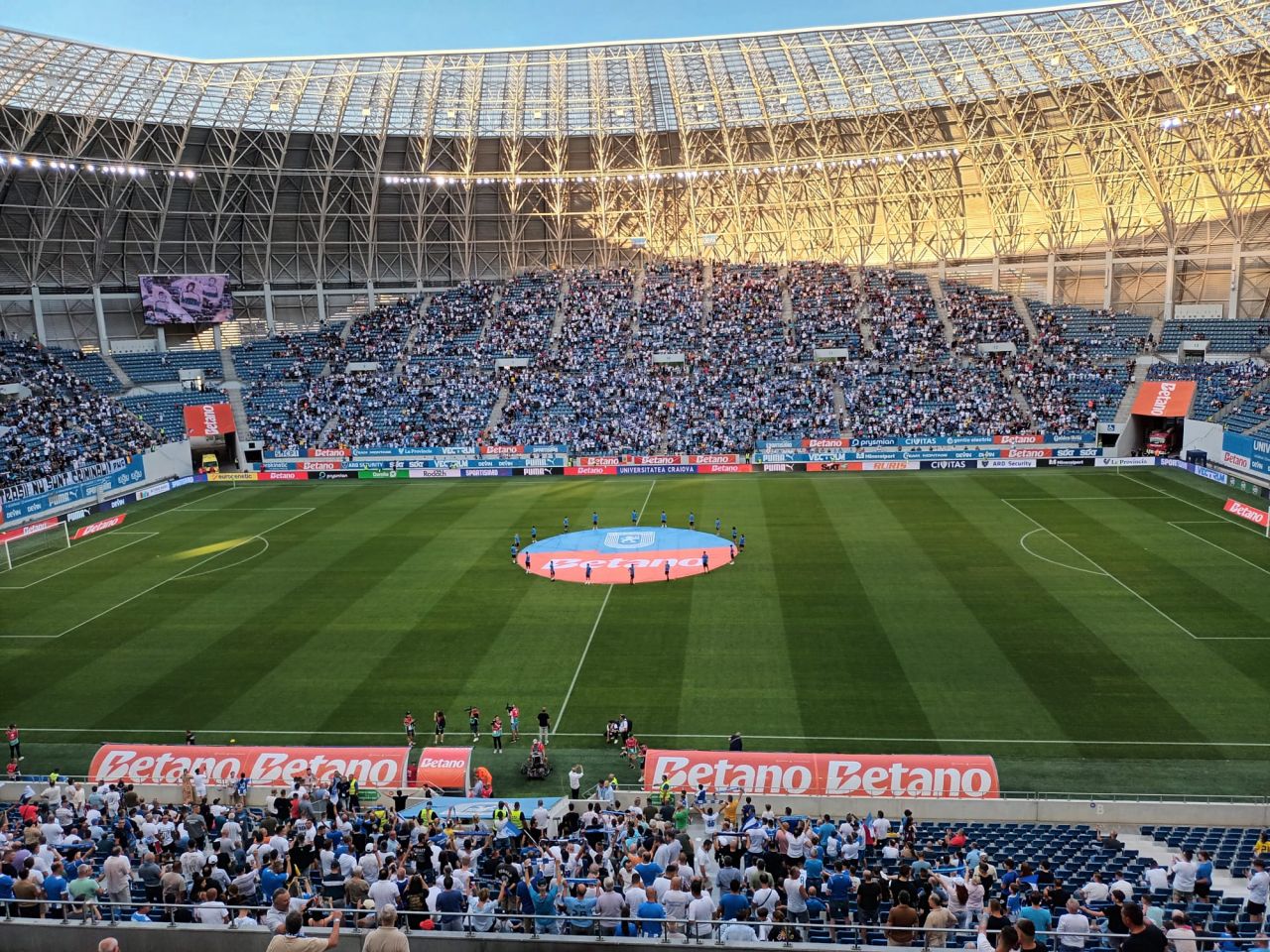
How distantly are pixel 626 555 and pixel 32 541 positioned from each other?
3066cm

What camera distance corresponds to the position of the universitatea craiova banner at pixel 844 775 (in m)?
22.2

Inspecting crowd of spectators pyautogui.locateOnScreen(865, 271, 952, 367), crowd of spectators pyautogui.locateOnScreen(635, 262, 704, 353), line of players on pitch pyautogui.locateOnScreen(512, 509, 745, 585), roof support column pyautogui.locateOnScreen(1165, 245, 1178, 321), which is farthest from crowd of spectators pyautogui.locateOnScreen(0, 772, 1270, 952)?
roof support column pyautogui.locateOnScreen(1165, 245, 1178, 321)

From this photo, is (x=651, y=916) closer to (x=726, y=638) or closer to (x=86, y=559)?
(x=726, y=638)

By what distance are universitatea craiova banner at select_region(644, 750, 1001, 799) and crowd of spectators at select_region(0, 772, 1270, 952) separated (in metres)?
1.37

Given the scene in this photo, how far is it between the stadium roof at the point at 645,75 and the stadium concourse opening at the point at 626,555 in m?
40.1

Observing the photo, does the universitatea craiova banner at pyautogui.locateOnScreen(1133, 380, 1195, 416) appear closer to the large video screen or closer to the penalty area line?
the penalty area line

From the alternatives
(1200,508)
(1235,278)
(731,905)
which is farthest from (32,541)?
→ (1235,278)

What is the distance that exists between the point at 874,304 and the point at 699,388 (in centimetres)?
1846

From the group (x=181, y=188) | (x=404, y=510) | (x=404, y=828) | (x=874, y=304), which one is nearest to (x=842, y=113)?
(x=874, y=304)

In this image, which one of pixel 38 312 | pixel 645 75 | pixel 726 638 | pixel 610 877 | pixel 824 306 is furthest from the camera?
pixel 824 306

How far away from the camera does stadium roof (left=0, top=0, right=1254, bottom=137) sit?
58.3 meters

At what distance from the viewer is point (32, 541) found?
48062 millimetres

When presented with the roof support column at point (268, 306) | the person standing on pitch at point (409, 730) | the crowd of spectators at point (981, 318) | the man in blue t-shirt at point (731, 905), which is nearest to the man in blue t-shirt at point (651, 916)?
the man in blue t-shirt at point (731, 905)

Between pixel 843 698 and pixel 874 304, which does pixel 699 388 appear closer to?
pixel 874 304
